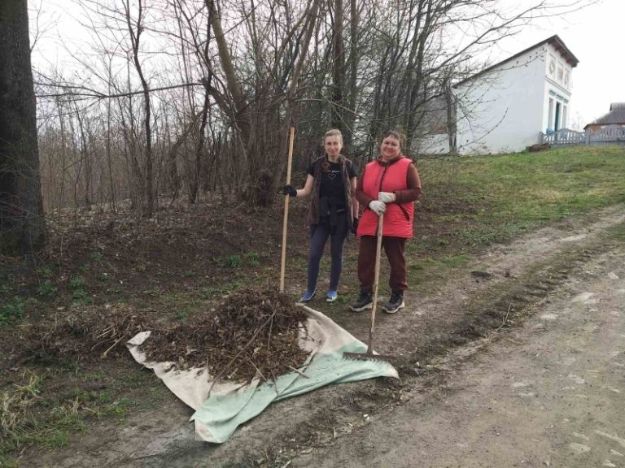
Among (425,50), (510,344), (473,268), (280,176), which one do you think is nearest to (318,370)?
(510,344)

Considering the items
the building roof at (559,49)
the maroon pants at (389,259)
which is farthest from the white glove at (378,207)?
the building roof at (559,49)

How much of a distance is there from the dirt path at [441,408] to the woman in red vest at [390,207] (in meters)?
0.41

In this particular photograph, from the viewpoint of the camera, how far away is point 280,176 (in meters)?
7.61

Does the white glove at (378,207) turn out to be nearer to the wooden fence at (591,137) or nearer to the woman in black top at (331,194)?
the woman in black top at (331,194)

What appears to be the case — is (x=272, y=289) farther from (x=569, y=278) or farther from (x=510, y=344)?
(x=569, y=278)

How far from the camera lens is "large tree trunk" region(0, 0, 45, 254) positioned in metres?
5.05

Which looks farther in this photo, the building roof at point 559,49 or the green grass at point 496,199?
the building roof at point 559,49

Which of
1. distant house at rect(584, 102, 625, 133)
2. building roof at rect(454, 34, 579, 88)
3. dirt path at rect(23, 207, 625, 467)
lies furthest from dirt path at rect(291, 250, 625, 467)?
distant house at rect(584, 102, 625, 133)

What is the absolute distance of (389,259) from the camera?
15.2 feet

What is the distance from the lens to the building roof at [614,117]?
45225mm

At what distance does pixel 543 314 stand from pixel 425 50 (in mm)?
6321

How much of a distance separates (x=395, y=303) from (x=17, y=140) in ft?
14.6

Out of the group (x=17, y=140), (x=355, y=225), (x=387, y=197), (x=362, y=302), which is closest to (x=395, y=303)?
(x=362, y=302)

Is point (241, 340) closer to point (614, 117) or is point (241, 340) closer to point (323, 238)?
point (323, 238)
